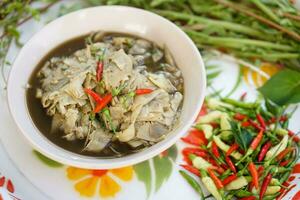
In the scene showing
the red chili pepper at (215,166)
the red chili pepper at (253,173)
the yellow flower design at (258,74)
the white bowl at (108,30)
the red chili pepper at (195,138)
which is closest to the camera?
the white bowl at (108,30)

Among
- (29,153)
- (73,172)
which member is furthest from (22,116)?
(73,172)

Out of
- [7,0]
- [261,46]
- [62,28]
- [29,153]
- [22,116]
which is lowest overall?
[261,46]

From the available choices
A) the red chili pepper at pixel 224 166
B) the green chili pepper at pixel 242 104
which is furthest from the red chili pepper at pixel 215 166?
the green chili pepper at pixel 242 104

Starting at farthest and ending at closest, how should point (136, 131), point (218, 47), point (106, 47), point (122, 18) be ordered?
point (218, 47) < point (122, 18) < point (106, 47) < point (136, 131)

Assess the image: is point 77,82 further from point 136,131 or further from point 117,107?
point 136,131

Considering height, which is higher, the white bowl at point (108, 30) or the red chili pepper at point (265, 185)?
the white bowl at point (108, 30)

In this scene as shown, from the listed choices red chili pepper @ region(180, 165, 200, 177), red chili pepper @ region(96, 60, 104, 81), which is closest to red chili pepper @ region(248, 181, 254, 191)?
red chili pepper @ region(180, 165, 200, 177)

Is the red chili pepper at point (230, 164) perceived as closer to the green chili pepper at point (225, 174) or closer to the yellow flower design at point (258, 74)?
the green chili pepper at point (225, 174)
